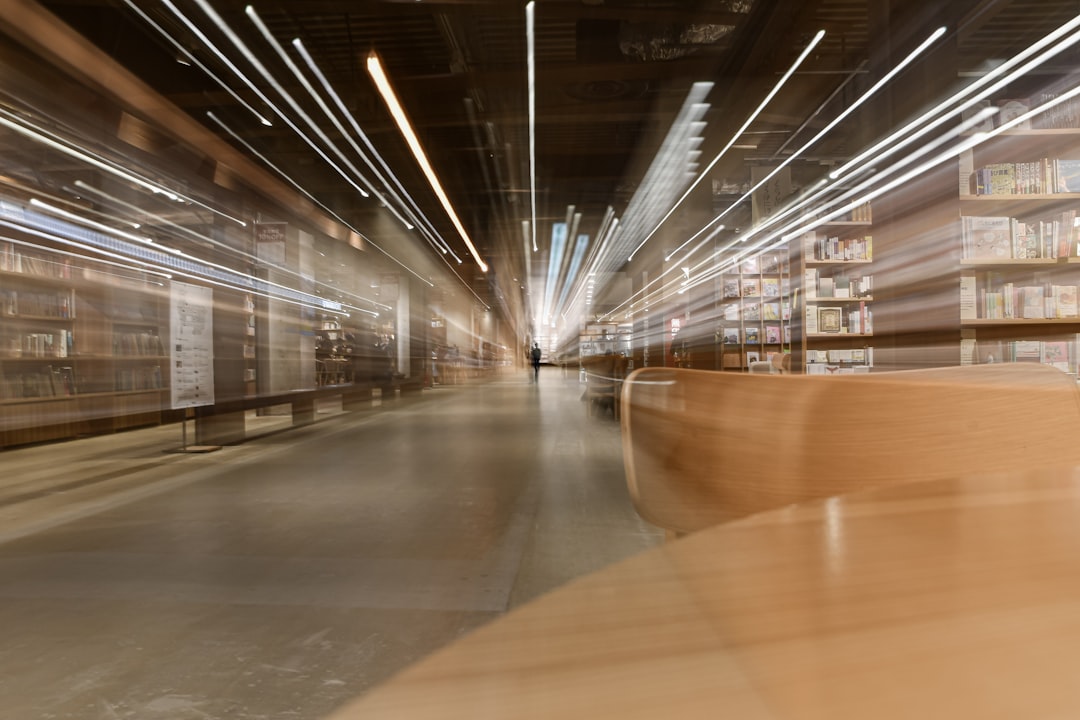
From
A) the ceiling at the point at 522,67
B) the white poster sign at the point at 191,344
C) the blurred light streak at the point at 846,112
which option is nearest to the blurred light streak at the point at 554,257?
the blurred light streak at the point at 846,112

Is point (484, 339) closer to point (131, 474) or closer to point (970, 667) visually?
point (131, 474)

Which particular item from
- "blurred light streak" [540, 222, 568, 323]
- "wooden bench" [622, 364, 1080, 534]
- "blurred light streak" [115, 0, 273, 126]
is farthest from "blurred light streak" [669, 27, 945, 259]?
"blurred light streak" [115, 0, 273, 126]

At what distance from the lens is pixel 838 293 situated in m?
6.24

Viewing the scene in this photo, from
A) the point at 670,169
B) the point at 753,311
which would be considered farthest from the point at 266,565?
the point at 670,169

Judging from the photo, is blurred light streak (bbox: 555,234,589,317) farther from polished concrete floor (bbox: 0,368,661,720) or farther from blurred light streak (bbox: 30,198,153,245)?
polished concrete floor (bbox: 0,368,661,720)

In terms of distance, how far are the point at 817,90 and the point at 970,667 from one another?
693 centimetres

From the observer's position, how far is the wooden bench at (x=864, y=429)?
722 millimetres

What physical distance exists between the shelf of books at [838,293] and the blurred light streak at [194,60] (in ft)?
18.1

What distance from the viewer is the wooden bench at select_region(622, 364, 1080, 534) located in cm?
72

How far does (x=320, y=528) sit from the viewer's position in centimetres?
273

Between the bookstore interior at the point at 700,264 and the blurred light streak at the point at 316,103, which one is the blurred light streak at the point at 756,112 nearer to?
the bookstore interior at the point at 700,264

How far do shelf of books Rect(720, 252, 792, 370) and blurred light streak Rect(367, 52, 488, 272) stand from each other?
161 inches

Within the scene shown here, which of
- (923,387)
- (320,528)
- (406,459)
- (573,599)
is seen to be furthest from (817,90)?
(573,599)

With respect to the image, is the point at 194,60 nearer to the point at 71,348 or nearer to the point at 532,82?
the point at 532,82
